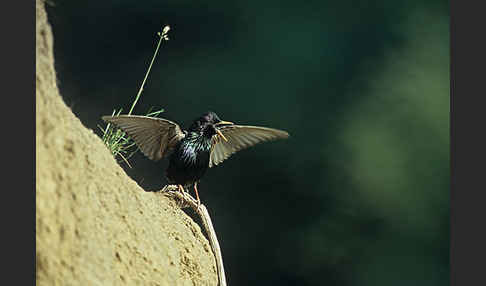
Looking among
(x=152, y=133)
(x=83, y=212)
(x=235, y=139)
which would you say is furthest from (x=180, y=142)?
(x=83, y=212)

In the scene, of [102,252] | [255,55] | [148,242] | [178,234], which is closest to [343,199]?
[255,55]

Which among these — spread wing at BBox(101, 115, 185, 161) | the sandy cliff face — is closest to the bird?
spread wing at BBox(101, 115, 185, 161)

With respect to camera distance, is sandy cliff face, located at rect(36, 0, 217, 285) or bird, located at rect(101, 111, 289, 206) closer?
sandy cliff face, located at rect(36, 0, 217, 285)

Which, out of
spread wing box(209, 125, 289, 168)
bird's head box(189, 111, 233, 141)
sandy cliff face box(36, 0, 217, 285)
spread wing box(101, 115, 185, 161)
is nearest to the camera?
sandy cliff face box(36, 0, 217, 285)

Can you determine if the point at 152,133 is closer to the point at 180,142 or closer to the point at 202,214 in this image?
the point at 180,142

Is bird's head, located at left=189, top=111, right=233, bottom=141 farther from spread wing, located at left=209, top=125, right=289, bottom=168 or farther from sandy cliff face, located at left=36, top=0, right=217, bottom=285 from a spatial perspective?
sandy cliff face, located at left=36, top=0, right=217, bottom=285

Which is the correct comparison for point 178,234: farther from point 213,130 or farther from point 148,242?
point 213,130
